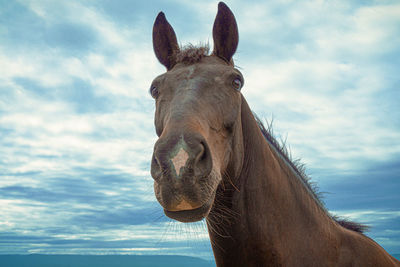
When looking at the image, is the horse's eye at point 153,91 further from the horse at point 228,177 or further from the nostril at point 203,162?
the nostril at point 203,162

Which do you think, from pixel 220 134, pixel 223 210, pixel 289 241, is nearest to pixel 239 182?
pixel 223 210

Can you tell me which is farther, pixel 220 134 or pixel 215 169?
pixel 220 134

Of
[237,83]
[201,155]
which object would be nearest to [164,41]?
[237,83]

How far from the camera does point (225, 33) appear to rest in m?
3.92

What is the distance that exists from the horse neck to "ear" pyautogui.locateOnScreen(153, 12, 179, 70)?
4.33 feet

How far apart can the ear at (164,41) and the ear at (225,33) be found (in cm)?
64

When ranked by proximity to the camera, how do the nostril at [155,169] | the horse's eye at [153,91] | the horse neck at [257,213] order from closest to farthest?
the nostril at [155,169]
the horse neck at [257,213]
the horse's eye at [153,91]

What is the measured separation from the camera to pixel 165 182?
2379mm

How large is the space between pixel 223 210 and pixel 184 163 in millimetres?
1114

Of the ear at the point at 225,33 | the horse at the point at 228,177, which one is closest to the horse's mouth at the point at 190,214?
the horse at the point at 228,177

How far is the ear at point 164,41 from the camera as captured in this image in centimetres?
425

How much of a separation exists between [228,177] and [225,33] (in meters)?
1.90

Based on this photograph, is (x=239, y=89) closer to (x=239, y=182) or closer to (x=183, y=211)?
(x=239, y=182)

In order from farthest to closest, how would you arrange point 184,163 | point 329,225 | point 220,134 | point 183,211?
point 329,225
point 220,134
point 183,211
point 184,163
